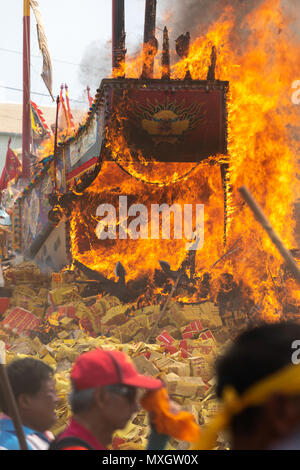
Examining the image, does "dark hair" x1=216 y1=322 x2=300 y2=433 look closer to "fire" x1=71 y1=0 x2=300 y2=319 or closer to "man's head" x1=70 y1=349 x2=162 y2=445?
"man's head" x1=70 y1=349 x2=162 y2=445

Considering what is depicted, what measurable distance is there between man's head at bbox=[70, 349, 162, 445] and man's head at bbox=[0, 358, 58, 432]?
755 mm

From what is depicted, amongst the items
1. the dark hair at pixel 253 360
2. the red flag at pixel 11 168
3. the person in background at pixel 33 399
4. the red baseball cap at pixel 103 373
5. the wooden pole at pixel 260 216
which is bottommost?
the person in background at pixel 33 399

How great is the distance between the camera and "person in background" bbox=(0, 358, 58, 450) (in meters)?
2.64

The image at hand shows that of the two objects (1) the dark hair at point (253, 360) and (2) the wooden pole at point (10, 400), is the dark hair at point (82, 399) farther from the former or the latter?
(1) the dark hair at point (253, 360)

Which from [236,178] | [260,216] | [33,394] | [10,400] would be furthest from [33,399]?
[236,178]

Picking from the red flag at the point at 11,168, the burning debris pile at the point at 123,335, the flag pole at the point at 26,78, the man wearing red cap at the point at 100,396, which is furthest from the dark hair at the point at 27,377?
the red flag at the point at 11,168

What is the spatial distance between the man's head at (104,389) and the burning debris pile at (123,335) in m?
3.96

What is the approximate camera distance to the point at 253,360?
1.57 metres

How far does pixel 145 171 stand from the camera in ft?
40.6

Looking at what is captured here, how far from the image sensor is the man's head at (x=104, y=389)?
2027 mm

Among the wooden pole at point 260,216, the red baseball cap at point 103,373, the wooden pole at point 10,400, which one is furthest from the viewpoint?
the wooden pole at point 10,400

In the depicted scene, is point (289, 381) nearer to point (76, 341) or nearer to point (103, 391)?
point (103, 391)

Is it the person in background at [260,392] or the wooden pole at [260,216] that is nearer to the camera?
the person in background at [260,392]
